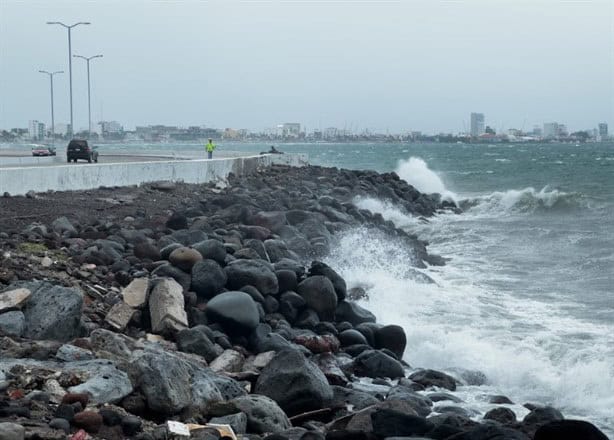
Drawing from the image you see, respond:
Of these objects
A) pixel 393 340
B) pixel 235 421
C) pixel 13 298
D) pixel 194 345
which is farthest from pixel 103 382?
pixel 393 340

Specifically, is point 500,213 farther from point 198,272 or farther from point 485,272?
point 198,272

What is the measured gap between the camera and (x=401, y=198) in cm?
3872

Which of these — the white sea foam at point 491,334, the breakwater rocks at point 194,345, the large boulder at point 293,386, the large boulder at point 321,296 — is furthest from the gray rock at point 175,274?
the large boulder at point 293,386

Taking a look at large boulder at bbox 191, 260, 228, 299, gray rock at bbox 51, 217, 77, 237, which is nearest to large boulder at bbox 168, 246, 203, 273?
large boulder at bbox 191, 260, 228, 299

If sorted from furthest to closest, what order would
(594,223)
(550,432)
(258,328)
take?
(594,223) → (258,328) → (550,432)

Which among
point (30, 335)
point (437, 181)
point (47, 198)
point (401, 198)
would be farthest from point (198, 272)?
point (437, 181)

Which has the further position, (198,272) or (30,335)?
(198,272)

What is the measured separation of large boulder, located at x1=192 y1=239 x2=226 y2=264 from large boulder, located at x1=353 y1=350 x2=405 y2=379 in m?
3.04

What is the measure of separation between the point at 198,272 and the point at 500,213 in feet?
95.5

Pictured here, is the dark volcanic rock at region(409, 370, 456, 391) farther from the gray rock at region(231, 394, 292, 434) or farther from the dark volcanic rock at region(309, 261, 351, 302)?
the gray rock at region(231, 394, 292, 434)

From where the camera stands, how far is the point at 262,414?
7.27 metres

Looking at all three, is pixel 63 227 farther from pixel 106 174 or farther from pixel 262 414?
pixel 106 174

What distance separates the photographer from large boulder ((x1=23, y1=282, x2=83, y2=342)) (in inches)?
342

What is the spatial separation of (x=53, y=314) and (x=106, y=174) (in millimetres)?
14785
